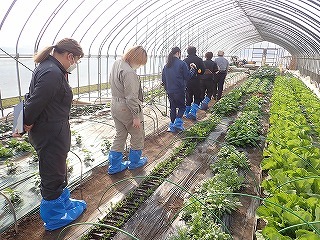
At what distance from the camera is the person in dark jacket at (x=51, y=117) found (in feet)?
8.80

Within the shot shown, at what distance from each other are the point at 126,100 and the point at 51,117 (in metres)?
1.37

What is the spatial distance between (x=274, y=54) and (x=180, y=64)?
1639 inches

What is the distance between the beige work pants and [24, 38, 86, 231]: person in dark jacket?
4.01 feet

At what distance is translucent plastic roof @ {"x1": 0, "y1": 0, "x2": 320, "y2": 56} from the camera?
25.0 feet

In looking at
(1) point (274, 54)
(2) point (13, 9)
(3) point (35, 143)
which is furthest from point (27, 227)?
(1) point (274, 54)

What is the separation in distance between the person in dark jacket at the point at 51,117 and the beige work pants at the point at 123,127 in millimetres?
1222

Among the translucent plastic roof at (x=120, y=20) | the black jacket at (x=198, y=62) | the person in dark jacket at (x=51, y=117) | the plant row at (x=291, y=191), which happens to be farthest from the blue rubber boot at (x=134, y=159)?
the black jacket at (x=198, y=62)

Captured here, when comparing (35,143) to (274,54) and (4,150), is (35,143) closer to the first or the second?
(4,150)

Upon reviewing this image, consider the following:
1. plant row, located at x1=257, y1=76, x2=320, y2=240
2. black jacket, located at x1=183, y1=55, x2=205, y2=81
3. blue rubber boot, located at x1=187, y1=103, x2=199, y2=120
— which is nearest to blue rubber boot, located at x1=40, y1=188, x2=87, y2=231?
plant row, located at x1=257, y1=76, x2=320, y2=240

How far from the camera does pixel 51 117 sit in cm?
284

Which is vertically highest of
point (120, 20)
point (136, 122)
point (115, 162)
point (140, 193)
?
point (120, 20)

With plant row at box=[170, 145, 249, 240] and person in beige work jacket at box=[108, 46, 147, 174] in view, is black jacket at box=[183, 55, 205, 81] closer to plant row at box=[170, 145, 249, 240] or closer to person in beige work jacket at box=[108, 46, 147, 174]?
plant row at box=[170, 145, 249, 240]

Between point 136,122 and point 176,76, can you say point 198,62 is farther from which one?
point 136,122

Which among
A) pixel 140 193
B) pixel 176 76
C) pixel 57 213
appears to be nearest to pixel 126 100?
pixel 140 193
